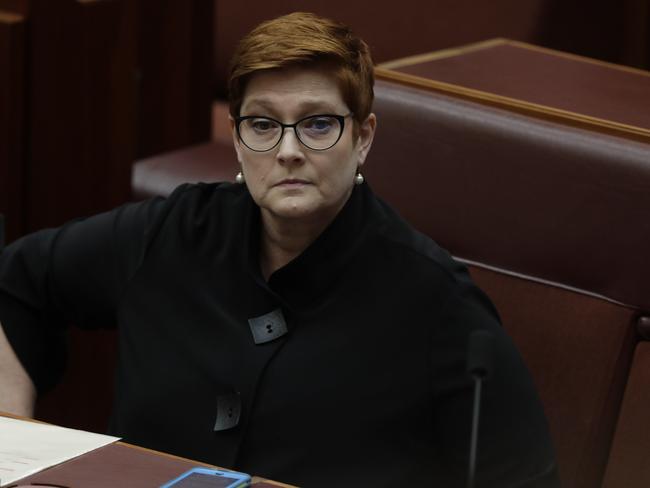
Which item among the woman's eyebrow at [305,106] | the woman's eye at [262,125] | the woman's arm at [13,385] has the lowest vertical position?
the woman's arm at [13,385]

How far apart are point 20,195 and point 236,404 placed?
99 cm

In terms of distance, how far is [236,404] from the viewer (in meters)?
1.32

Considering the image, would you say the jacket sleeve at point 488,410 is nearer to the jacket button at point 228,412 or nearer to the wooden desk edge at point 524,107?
the jacket button at point 228,412

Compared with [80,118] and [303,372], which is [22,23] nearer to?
[80,118]

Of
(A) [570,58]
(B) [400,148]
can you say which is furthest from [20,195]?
(A) [570,58]

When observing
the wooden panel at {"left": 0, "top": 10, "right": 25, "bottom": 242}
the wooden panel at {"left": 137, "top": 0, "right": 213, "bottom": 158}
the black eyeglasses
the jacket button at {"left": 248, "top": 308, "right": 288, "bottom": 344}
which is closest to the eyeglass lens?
the black eyeglasses

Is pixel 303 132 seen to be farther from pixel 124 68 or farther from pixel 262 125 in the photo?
pixel 124 68

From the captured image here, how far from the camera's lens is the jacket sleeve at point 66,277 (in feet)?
4.75

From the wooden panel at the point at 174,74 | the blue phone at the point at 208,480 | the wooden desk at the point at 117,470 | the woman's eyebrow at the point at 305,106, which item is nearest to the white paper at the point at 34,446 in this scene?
the wooden desk at the point at 117,470

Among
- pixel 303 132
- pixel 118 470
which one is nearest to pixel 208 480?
pixel 118 470

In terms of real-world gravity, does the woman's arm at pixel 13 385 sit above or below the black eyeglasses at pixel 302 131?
below

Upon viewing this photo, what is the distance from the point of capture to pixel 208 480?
1058mm

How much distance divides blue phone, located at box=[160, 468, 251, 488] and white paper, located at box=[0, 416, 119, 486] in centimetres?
12

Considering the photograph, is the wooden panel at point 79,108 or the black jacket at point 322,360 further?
the wooden panel at point 79,108
